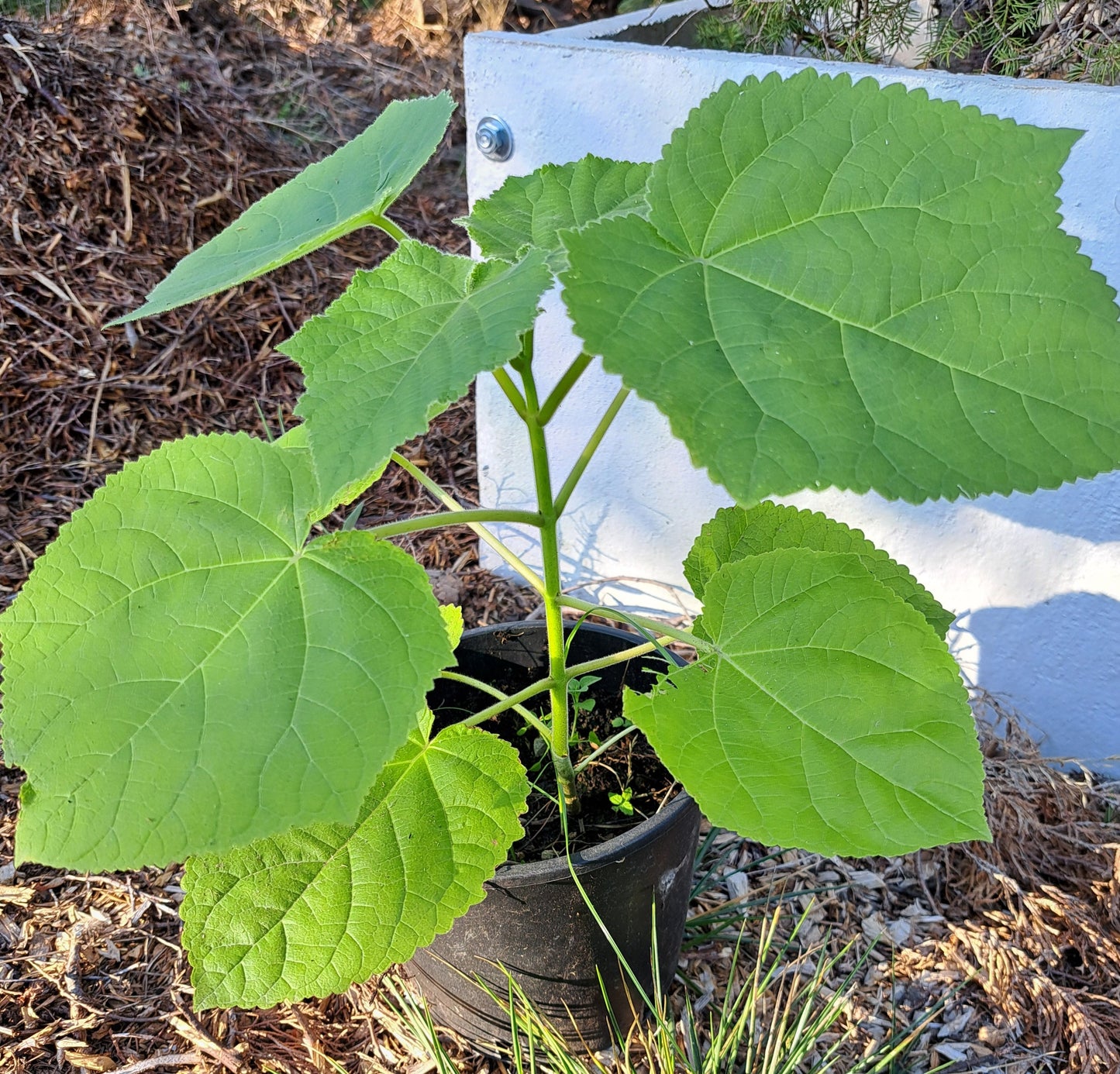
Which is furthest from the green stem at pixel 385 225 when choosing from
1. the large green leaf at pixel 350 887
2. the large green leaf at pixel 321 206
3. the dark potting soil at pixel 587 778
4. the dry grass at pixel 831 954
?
the dry grass at pixel 831 954

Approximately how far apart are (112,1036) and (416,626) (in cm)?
110

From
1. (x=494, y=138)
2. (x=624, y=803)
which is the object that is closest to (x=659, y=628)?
(x=624, y=803)

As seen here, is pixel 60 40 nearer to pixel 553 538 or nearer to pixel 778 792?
pixel 553 538

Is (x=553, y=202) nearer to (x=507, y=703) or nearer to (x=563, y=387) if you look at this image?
(x=563, y=387)

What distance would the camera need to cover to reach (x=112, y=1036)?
146 centimetres

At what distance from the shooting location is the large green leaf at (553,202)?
3.05 feet

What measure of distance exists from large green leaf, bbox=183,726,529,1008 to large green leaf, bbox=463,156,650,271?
516 mm

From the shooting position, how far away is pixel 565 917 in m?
1.21

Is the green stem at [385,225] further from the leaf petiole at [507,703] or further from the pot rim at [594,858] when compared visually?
the pot rim at [594,858]

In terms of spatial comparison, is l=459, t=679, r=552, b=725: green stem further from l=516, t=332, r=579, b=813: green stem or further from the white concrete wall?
the white concrete wall

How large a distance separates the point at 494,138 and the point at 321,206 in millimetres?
915

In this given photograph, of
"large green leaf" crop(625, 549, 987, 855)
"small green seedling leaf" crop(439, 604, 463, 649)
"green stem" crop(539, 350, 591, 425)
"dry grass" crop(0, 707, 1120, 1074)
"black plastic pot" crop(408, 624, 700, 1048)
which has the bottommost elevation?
"dry grass" crop(0, 707, 1120, 1074)

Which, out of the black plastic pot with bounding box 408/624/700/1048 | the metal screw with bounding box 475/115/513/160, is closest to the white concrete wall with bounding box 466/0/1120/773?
the metal screw with bounding box 475/115/513/160

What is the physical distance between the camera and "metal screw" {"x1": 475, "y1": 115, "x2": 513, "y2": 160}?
1.79 m
